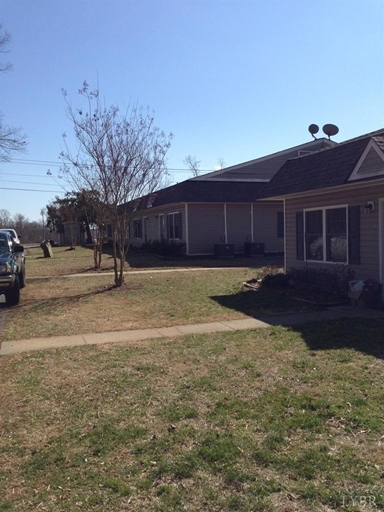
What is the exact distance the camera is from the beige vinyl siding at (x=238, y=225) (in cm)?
2562

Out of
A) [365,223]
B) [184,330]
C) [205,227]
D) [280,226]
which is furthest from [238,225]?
[184,330]

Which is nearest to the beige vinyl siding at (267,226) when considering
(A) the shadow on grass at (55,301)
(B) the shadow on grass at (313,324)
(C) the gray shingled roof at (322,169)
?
(C) the gray shingled roof at (322,169)

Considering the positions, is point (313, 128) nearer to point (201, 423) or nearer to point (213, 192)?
point (213, 192)

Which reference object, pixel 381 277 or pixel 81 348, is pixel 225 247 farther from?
pixel 81 348

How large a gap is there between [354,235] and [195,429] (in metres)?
8.16

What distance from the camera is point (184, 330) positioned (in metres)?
8.52

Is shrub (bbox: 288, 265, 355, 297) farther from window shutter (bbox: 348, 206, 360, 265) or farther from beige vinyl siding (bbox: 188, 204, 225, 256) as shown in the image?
beige vinyl siding (bbox: 188, 204, 225, 256)

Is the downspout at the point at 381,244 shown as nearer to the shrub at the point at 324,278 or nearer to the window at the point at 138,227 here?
the shrub at the point at 324,278

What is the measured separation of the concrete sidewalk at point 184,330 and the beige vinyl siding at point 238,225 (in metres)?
15.6

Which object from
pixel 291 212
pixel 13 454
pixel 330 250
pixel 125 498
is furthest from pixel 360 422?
pixel 291 212

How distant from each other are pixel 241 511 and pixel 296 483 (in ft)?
1.70

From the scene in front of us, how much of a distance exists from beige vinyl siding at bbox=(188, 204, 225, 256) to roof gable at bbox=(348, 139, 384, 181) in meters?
15.0

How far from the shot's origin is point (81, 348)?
24.1ft

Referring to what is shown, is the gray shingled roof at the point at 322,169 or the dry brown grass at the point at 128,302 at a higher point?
the gray shingled roof at the point at 322,169
